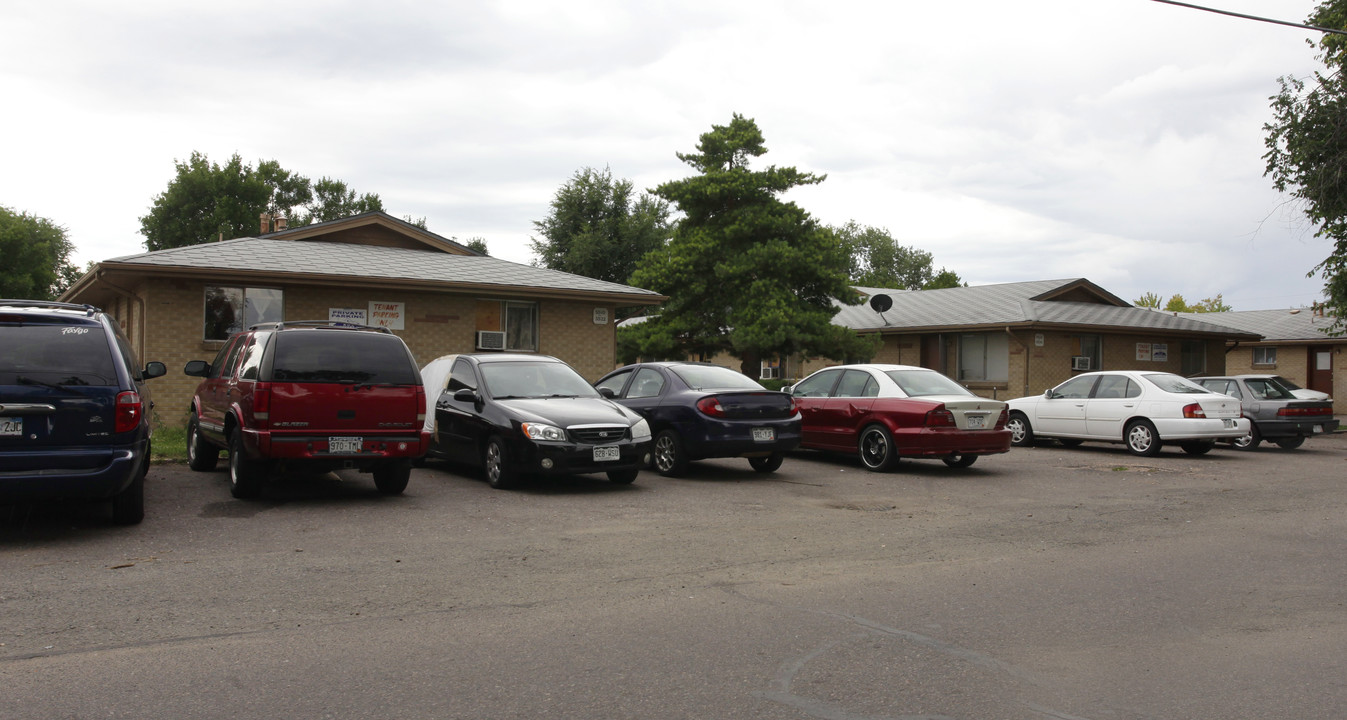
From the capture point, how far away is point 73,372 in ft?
24.6

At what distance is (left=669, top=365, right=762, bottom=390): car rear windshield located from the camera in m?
12.6

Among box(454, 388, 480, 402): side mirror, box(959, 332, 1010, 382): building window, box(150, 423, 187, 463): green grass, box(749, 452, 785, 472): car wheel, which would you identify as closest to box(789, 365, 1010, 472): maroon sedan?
box(749, 452, 785, 472): car wheel

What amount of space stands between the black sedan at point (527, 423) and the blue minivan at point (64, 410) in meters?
3.84

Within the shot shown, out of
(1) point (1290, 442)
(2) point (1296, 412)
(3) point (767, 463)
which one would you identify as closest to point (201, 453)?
(3) point (767, 463)

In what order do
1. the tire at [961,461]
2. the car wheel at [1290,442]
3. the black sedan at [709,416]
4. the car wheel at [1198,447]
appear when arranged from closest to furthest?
the black sedan at [709,416] < the tire at [961,461] < the car wheel at [1198,447] < the car wheel at [1290,442]

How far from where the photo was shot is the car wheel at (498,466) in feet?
35.1

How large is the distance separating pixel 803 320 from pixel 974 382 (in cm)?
721

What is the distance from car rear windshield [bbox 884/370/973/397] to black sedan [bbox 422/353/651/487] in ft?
13.9

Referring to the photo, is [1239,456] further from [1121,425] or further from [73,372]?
[73,372]

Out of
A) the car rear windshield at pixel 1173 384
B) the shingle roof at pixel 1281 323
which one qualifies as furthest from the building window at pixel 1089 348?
the car rear windshield at pixel 1173 384

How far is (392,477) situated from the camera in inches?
400

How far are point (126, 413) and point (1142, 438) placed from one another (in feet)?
50.2

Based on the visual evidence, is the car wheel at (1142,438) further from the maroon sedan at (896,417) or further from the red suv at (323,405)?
the red suv at (323,405)

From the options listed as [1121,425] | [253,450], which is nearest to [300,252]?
[253,450]
